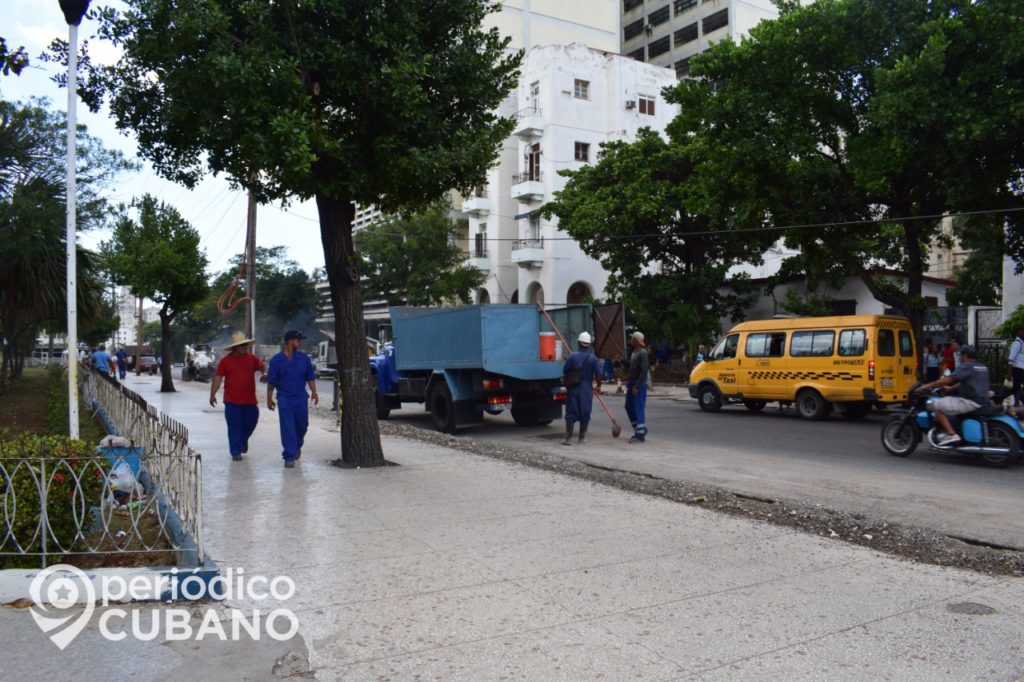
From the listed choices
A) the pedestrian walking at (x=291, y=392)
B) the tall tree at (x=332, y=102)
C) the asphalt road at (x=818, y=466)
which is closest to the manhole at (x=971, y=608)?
the asphalt road at (x=818, y=466)

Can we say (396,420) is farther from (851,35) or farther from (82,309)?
(851,35)

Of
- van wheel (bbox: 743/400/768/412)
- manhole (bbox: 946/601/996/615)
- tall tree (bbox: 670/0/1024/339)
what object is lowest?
manhole (bbox: 946/601/996/615)

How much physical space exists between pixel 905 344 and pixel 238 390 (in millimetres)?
12907

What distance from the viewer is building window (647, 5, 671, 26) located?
56656mm

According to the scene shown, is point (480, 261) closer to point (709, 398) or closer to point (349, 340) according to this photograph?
point (709, 398)

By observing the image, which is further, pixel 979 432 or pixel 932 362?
pixel 932 362

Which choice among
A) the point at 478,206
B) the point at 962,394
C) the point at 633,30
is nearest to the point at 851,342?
the point at 962,394

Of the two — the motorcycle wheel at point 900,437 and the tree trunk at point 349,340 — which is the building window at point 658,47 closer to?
the motorcycle wheel at point 900,437

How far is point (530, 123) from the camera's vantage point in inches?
1569

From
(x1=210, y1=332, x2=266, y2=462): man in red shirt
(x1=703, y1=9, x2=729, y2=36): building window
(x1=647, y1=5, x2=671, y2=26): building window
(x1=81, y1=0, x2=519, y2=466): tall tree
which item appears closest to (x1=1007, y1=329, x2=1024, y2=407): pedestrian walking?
(x1=81, y1=0, x2=519, y2=466): tall tree

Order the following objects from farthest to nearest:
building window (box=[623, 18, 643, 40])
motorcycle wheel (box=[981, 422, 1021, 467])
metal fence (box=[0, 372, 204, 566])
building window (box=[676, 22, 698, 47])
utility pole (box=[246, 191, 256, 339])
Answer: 1. building window (box=[623, 18, 643, 40])
2. building window (box=[676, 22, 698, 47])
3. utility pole (box=[246, 191, 256, 339])
4. motorcycle wheel (box=[981, 422, 1021, 467])
5. metal fence (box=[0, 372, 204, 566])

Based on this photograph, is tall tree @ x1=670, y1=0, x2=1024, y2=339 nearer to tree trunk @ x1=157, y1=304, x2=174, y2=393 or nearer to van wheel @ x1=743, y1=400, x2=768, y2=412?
van wheel @ x1=743, y1=400, x2=768, y2=412

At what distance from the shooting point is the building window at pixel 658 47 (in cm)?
5697

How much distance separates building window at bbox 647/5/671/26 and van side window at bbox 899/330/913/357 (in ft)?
152
